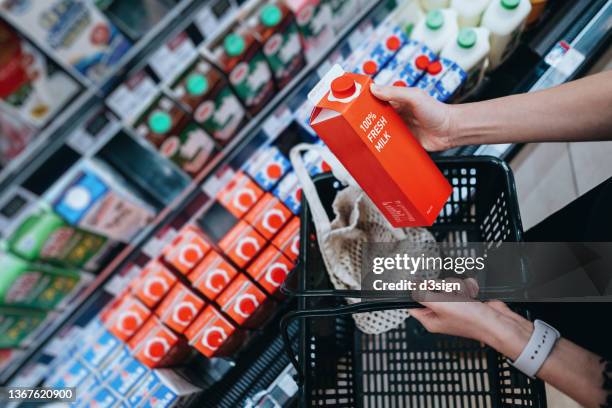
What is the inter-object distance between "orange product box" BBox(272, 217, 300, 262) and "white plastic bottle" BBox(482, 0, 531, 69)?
100 centimetres

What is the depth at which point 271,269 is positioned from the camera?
5.32ft

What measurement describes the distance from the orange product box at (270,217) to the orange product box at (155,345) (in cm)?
48

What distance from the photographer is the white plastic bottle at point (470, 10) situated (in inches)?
69.1

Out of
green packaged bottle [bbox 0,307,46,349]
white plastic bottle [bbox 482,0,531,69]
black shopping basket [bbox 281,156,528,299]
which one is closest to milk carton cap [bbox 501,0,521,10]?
white plastic bottle [bbox 482,0,531,69]

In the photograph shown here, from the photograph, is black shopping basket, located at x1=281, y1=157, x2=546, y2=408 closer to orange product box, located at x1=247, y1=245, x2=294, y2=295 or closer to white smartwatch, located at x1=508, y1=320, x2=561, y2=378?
orange product box, located at x1=247, y1=245, x2=294, y2=295

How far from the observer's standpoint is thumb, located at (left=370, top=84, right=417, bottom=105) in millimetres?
1056

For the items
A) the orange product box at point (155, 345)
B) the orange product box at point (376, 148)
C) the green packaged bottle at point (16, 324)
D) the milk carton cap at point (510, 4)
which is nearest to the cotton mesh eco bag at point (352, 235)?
the orange product box at point (376, 148)

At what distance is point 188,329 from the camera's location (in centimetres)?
161

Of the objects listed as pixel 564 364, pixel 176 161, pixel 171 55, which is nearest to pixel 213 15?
pixel 171 55

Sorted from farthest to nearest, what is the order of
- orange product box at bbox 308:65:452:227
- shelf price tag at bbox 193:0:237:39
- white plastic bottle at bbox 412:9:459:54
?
1. shelf price tag at bbox 193:0:237:39
2. white plastic bottle at bbox 412:9:459:54
3. orange product box at bbox 308:65:452:227

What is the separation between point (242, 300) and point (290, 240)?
0.87ft

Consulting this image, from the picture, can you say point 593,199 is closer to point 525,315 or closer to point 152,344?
point 525,315

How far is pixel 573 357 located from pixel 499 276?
367 millimetres

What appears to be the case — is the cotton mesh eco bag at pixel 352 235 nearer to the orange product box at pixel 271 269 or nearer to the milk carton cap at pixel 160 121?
the orange product box at pixel 271 269
